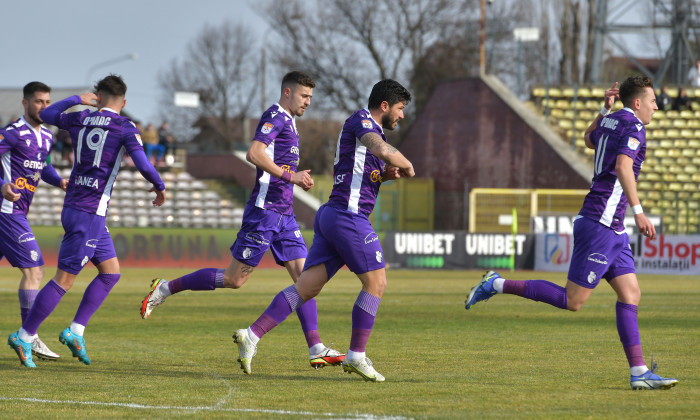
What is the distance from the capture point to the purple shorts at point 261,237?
8328 mm

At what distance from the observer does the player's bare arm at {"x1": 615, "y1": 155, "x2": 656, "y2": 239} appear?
6.84m

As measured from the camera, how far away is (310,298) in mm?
7934

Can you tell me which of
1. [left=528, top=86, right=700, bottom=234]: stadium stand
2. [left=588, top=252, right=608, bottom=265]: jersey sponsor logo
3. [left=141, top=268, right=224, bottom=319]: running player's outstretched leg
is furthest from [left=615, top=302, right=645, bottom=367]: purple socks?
[left=528, top=86, right=700, bottom=234]: stadium stand

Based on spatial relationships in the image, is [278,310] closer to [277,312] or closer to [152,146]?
[277,312]

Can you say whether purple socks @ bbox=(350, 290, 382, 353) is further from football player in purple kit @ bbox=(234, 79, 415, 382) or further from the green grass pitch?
the green grass pitch

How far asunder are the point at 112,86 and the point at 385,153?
9.10 feet

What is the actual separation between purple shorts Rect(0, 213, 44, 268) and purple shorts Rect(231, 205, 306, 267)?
6.47ft

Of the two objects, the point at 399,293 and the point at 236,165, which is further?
the point at 236,165

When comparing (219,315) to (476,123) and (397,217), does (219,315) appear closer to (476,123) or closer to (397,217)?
(397,217)

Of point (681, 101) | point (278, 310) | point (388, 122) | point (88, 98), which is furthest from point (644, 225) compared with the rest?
point (681, 101)

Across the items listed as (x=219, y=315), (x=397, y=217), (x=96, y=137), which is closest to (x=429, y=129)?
(x=397, y=217)

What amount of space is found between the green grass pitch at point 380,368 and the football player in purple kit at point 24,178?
81 centimetres

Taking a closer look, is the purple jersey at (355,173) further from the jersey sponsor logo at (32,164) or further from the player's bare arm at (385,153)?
the jersey sponsor logo at (32,164)

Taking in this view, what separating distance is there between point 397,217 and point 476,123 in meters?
6.14
